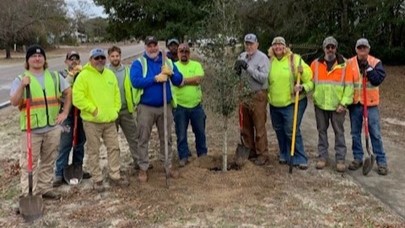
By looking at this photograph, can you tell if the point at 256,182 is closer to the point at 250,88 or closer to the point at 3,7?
the point at 250,88

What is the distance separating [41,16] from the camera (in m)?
47.7

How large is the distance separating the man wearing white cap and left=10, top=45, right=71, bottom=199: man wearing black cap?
7.82ft

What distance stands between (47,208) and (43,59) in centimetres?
166

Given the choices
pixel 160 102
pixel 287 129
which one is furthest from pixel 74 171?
pixel 287 129

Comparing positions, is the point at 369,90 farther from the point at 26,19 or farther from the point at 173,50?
the point at 26,19

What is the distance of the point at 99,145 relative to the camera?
19.5 feet

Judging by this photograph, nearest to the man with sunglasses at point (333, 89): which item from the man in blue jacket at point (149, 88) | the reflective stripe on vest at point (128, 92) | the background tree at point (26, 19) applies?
the man in blue jacket at point (149, 88)

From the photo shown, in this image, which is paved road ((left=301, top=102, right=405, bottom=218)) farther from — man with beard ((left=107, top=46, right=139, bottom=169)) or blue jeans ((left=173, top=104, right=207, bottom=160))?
man with beard ((left=107, top=46, right=139, bottom=169))

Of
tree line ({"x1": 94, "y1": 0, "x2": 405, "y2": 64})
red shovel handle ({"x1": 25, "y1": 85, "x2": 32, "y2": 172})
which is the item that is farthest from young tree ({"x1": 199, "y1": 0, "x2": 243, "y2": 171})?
tree line ({"x1": 94, "y1": 0, "x2": 405, "y2": 64})

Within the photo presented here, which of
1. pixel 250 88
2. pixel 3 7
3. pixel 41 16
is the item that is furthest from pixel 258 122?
pixel 41 16

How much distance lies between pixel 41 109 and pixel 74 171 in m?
1.29

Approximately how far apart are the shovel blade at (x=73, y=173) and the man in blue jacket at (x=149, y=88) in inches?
31.0

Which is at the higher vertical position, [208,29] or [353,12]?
[353,12]

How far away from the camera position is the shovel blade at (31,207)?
5.08 metres
